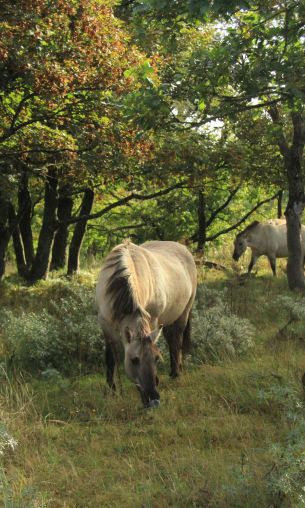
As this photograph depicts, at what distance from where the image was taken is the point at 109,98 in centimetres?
942

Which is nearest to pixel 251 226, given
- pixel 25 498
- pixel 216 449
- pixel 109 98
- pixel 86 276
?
pixel 86 276

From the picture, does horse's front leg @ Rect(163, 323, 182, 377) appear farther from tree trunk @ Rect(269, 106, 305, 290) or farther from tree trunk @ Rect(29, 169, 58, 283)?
tree trunk @ Rect(29, 169, 58, 283)

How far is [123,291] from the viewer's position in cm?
620

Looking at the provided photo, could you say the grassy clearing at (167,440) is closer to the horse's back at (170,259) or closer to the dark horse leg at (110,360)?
the dark horse leg at (110,360)

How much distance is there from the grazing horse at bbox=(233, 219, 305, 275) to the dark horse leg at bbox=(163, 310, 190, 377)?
999 cm

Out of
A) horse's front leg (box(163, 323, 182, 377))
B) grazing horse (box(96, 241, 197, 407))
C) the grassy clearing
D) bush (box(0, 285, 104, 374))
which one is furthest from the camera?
bush (box(0, 285, 104, 374))

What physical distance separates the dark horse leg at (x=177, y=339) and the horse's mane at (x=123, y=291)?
1.71 m

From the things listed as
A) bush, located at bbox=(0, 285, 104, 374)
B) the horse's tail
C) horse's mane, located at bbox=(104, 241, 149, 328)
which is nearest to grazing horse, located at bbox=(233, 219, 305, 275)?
the horse's tail

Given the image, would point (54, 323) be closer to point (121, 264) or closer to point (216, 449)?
point (121, 264)

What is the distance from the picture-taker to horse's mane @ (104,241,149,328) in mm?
6094

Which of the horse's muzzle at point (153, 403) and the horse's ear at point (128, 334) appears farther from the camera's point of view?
the horse's ear at point (128, 334)

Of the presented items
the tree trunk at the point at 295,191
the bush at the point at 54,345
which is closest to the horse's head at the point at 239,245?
the tree trunk at the point at 295,191

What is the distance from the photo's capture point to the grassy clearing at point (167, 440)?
13.1ft

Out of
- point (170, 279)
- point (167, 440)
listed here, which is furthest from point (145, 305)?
point (167, 440)
